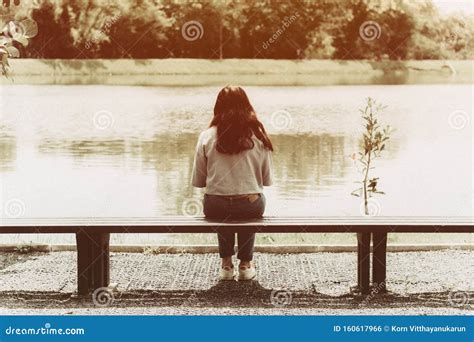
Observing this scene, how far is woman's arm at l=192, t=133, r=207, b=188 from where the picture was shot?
17.5 feet

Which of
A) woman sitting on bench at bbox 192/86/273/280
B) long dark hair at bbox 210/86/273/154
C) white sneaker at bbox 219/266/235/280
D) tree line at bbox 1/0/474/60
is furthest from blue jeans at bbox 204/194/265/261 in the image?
tree line at bbox 1/0/474/60

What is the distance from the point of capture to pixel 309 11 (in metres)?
11.4

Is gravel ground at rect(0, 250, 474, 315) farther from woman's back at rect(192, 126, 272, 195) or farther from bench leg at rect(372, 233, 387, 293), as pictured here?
woman's back at rect(192, 126, 272, 195)

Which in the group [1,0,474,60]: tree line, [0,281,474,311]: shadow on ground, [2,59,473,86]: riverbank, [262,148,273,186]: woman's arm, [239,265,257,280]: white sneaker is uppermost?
[1,0,474,60]: tree line

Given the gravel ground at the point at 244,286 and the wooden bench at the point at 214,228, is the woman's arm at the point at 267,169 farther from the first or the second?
the gravel ground at the point at 244,286

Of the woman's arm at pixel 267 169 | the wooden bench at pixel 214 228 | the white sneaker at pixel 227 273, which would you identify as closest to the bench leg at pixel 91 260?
the wooden bench at pixel 214 228

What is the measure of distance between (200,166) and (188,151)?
23.4ft

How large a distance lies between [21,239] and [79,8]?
23.3 ft

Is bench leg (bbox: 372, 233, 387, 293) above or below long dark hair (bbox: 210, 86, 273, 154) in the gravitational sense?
below

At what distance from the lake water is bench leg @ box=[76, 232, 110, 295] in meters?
1.86

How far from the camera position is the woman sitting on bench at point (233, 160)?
5.24m

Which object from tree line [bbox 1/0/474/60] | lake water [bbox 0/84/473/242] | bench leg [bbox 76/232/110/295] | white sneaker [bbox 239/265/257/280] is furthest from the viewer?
tree line [bbox 1/0/474/60]

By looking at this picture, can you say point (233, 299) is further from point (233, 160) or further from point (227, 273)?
point (233, 160)

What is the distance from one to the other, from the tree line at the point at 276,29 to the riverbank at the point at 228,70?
3.09ft
